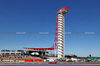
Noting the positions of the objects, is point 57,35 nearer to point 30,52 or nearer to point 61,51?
point 61,51

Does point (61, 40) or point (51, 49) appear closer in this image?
point (61, 40)

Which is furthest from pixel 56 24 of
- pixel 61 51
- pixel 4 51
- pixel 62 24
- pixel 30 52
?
pixel 4 51

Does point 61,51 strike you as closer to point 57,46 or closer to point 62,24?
point 57,46

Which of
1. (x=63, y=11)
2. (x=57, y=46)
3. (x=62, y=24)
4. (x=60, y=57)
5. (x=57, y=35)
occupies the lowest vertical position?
(x=60, y=57)

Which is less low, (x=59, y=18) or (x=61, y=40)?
(x=59, y=18)

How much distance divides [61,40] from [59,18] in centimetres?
1971

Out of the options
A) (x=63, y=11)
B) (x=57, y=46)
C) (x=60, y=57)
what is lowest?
(x=60, y=57)

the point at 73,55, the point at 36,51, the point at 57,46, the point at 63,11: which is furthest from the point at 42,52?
the point at 63,11

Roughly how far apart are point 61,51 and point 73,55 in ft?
51.5

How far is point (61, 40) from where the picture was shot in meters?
131

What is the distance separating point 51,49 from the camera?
141000mm

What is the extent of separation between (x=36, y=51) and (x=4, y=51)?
30220 millimetres

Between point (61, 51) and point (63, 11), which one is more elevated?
point (63, 11)

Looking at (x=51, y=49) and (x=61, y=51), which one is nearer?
(x=61, y=51)
